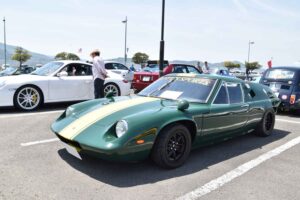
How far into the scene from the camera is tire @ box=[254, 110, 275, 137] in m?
5.87

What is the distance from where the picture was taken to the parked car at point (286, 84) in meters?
8.56

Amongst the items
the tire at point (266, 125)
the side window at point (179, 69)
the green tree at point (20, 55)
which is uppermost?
the green tree at point (20, 55)

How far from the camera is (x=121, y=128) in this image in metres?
3.67

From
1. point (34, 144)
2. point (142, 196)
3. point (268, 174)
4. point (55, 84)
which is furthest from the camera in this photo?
point (55, 84)

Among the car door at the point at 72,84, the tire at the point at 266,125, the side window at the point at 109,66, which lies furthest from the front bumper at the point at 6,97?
the side window at the point at 109,66

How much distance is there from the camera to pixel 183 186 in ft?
11.6

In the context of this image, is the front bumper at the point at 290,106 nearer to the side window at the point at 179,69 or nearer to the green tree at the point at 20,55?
the side window at the point at 179,69

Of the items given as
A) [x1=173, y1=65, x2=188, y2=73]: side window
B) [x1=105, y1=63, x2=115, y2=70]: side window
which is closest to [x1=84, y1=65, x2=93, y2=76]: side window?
[x1=173, y1=65, x2=188, y2=73]: side window

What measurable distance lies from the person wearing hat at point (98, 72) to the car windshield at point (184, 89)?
317 cm

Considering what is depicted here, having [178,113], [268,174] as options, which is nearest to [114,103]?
[178,113]

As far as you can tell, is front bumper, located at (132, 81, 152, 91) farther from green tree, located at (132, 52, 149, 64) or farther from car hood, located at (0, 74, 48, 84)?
green tree, located at (132, 52, 149, 64)

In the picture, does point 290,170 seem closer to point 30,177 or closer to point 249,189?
point 249,189

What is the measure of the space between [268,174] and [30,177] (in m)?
2.97

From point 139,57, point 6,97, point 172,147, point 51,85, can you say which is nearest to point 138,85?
point 51,85
